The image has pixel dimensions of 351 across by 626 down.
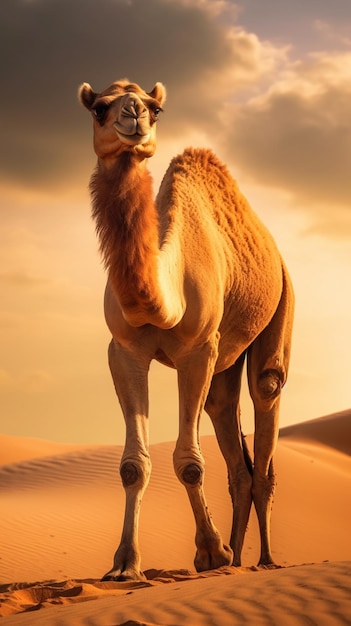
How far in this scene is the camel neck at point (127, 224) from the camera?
298 inches

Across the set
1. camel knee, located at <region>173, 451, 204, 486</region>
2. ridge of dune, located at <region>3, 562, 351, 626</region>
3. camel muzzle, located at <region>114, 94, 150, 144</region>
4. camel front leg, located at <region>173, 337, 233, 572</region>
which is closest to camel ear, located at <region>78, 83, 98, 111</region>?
camel muzzle, located at <region>114, 94, 150, 144</region>

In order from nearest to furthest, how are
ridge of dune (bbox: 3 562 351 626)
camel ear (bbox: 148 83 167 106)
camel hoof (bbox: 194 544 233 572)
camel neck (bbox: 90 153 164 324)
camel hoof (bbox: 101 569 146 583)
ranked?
ridge of dune (bbox: 3 562 351 626), camel neck (bbox: 90 153 164 324), camel hoof (bbox: 101 569 146 583), camel ear (bbox: 148 83 167 106), camel hoof (bbox: 194 544 233 572)

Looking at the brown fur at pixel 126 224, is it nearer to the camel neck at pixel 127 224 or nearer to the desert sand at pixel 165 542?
the camel neck at pixel 127 224

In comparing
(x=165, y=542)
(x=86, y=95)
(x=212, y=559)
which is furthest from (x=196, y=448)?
(x=165, y=542)

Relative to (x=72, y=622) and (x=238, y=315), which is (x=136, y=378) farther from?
(x=72, y=622)

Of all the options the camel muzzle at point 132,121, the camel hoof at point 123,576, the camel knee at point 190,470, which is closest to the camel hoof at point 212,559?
the camel knee at point 190,470

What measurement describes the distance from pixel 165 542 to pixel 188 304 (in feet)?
29.4

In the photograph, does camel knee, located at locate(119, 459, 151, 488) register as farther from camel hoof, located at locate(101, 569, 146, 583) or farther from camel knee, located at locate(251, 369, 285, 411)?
camel knee, located at locate(251, 369, 285, 411)

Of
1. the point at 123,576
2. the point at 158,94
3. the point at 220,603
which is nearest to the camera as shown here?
the point at 220,603

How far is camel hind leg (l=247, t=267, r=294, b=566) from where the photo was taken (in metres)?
10.5

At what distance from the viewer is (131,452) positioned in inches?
322

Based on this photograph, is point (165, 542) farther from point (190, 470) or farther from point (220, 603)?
point (220, 603)

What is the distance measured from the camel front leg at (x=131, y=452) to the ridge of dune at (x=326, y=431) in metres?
21.7

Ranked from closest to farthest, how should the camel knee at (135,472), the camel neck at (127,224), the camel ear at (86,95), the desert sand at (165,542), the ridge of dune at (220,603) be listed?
the ridge of dune at (220,603) < the desert sand at (165,542) < the camel neck at (127,224) < the camel ear at (86,95) < the camel knee at (135,472)
